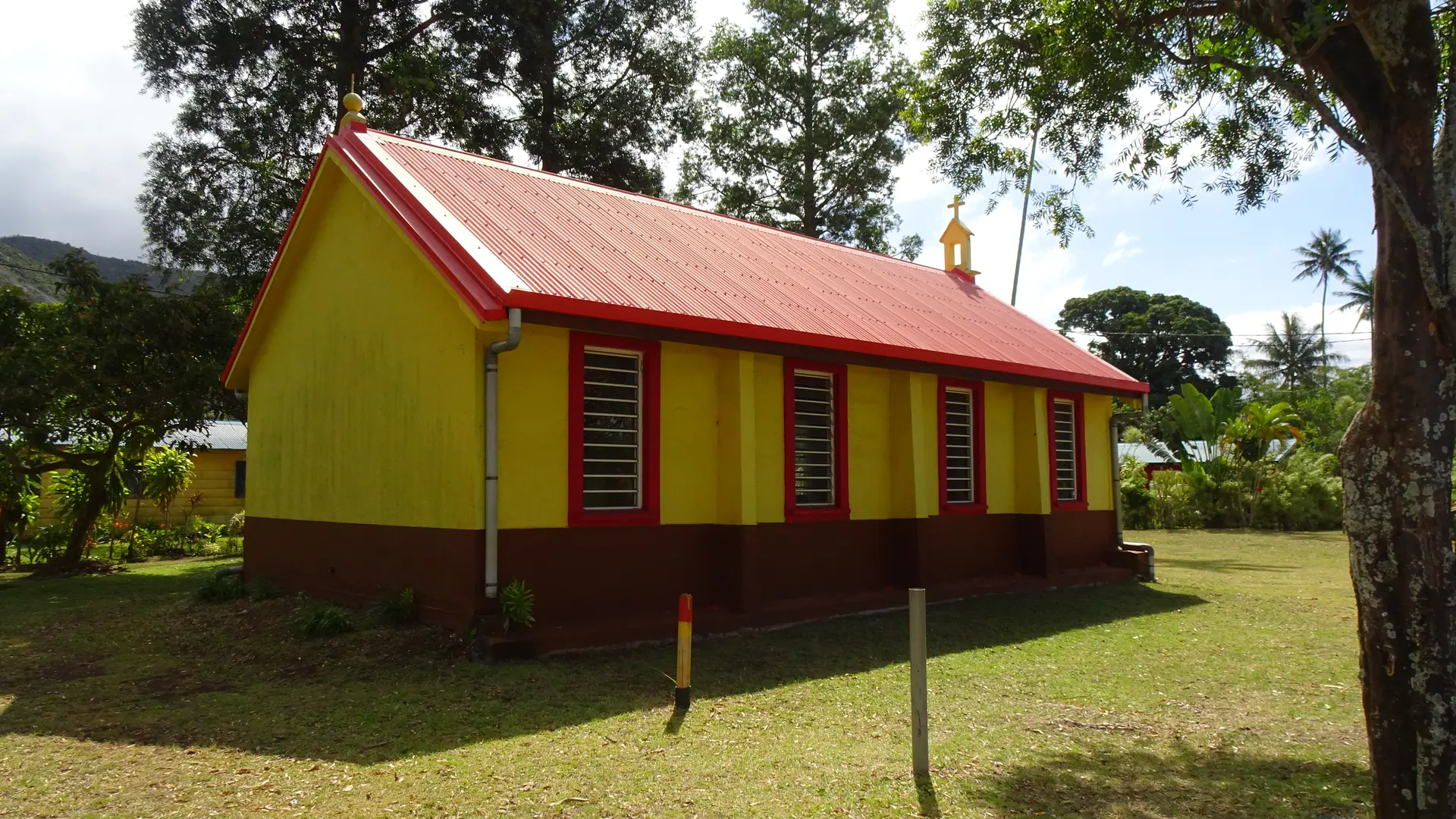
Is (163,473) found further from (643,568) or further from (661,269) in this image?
(643,568)

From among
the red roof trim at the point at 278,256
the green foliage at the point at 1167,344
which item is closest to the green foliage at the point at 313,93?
the red roof trim at the point at 278,256

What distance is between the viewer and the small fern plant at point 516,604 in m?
9.03


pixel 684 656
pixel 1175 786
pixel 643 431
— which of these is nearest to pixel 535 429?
pixel 643 431

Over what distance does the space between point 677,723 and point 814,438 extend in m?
5.59

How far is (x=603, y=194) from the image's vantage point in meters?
14.0

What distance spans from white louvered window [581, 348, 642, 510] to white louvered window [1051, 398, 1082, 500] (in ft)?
29.0

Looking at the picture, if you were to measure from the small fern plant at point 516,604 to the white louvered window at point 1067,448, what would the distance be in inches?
412

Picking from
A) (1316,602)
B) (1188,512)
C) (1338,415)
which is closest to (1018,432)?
(1316,602)

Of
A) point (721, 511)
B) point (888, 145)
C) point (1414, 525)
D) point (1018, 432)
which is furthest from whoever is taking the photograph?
point (888, 145)

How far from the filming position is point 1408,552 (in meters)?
4.71

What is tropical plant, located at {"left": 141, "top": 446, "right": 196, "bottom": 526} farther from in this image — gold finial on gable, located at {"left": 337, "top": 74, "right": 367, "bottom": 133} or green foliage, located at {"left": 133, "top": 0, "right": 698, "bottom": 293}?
gold finial on gable, located at {"left": 337, "top": 74, "right": 367, "bottom": 133}

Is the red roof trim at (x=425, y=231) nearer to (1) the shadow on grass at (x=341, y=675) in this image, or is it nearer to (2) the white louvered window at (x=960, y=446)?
(1) the shadow on grass at (x=341, y=675)

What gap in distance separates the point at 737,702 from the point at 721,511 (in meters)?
3.30

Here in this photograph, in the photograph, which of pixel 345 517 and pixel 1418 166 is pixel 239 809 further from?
pixel 1418 166
